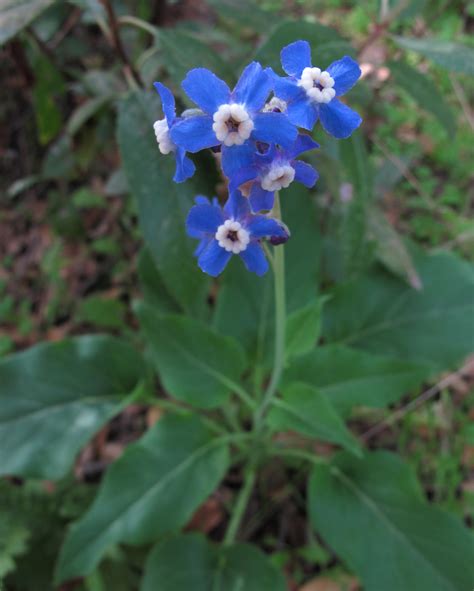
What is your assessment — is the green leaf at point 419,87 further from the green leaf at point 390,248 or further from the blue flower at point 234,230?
the blue flower at point 234,230

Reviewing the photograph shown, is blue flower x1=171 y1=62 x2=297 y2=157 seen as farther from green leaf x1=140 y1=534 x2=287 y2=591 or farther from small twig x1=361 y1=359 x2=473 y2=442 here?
small twig x1=361 y1=359 x2=473 y2=442

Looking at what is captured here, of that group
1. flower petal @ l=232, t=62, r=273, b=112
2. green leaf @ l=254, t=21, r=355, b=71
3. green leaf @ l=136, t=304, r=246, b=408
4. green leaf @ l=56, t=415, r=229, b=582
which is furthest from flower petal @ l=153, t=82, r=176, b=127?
green leaf @ l=56, t=415, r=229, b=582

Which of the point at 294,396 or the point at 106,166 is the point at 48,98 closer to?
the point at 106,166

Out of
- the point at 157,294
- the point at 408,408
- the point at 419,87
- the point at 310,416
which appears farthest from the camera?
the point at 408,408

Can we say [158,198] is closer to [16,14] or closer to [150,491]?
[16,14]

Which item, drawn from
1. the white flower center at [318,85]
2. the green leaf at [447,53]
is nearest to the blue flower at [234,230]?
the white flower center at [318,85]

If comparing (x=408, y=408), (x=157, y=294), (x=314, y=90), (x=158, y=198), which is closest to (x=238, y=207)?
(x=314, y=90)
